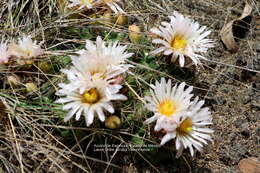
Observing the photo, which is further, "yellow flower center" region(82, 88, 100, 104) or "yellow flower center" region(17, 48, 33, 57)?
"yellow flower center" region(17, 48, 33, 57)

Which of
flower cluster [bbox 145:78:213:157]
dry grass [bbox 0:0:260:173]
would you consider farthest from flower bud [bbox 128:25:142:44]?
flower cluster [bbox 145:78:213:157]

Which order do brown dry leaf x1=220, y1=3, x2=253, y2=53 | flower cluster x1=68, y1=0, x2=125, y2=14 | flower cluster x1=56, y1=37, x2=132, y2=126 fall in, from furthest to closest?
brown dry leaf x1=220, y1=3, x2=253, y2=53 → flower cluster x1=68, y1=0, x2=125, y2=14 → flower cluster x1=56, y1=37, x2=132, y2=126

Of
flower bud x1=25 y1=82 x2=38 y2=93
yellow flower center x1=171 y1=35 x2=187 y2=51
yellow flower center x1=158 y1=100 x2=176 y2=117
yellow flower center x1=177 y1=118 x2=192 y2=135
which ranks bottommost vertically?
flower bud x1=25 y1=82 x2=38 y2=93

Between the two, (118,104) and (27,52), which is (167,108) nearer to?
(118,104)

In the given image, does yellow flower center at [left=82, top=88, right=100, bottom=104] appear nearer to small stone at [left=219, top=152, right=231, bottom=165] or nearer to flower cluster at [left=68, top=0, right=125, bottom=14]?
flower cluster at [left=68, top=0, right=125, bottom=14]


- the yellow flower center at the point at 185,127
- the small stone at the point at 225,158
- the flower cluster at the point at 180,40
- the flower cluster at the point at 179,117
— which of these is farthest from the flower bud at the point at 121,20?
the small stone at the point at 225,158

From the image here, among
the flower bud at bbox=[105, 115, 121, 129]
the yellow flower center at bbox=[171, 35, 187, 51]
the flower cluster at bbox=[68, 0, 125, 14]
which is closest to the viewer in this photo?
A: the flower bud at bbox=[105, 115, 121, 129]
